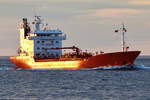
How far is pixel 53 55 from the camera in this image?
355 ft

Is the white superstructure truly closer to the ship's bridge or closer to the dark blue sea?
the ship's bridge

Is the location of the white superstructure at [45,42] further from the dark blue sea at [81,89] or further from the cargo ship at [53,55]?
the dark blue sea at [81,89]

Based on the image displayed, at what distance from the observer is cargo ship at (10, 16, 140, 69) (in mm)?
93750

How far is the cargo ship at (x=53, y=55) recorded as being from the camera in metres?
93.8

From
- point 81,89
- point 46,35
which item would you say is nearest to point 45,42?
point 46,35

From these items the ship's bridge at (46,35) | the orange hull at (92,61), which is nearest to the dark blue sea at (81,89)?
the orange hull at (92,61)

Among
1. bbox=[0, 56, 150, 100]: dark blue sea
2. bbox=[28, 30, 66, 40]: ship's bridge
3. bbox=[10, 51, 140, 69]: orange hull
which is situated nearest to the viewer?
bbox=[0, 56, 150, 100]: dark blue sea

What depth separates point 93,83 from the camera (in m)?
69.1

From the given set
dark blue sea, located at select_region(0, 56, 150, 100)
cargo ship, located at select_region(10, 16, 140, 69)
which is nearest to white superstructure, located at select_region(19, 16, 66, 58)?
cargo ship, located at select_region(10, 16, 140, 69)

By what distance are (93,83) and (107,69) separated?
2782 centimetres

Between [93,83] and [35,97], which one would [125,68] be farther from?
[35,97]

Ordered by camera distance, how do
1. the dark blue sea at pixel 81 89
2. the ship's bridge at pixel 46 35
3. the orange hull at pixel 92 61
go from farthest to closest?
the ship's bridge at pixel 46 35, the orange hull at pixel 92 61, the dark blue sea at pixel 81 89

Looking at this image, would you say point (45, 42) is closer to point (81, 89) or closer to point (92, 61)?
point (92, 61)

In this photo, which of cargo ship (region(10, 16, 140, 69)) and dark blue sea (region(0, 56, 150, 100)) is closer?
dark blue sea (region(0, 56, 150, 100))
